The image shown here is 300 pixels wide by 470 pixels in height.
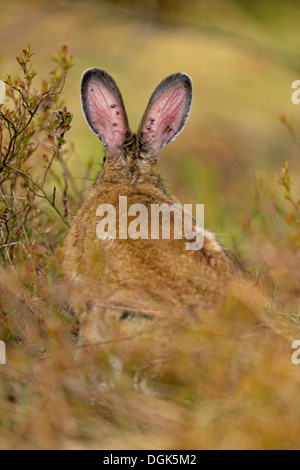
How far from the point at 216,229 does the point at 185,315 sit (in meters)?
2.64

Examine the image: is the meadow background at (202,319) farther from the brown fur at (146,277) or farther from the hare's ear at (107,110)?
the hare's ear at (107,110)

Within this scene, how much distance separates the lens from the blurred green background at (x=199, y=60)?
973cm

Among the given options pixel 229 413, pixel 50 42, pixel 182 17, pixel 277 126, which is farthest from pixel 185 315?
pixel 182 17

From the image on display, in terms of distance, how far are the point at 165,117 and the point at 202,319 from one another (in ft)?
6.25

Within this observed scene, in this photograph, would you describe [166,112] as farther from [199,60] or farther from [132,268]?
[199,60]

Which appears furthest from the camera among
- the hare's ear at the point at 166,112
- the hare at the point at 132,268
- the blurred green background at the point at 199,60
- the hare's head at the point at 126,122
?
the blurred green background at the point at 199,60

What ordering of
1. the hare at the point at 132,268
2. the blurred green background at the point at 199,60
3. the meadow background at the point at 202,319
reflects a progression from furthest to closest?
the blurred green background at the point at 199,60 < the hare at the point at 132,268 < the meadow background at the point at 202,319

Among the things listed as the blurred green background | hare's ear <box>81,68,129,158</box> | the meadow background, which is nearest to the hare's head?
hare's ear <box>81,68,129,158</box>

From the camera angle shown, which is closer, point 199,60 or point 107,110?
point 107,110

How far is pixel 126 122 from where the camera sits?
4949 mm

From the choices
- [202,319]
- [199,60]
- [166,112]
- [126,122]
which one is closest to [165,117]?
[166,112]

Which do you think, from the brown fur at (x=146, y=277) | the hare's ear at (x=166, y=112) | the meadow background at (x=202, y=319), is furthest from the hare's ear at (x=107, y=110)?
the brown fur at (x=146, y=277)

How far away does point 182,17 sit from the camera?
12734 millimetres
